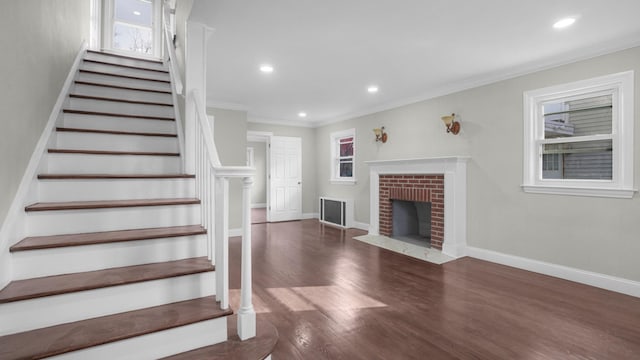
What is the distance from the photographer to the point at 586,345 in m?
2.05

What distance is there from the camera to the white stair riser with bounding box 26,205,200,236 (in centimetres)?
178

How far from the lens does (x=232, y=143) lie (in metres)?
5.64

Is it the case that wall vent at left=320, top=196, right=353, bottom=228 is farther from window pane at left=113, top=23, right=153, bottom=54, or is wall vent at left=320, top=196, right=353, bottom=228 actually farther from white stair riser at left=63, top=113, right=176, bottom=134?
window pane at left=113, top=23, right=153, bottom=54

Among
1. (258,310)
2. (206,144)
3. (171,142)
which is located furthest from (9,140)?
(258,310)

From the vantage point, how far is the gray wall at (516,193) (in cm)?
295

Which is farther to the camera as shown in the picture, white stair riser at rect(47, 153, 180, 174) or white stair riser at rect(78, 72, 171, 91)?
white stair riser at rect(78, 72, 171, 91)

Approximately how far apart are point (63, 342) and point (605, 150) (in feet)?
15.1

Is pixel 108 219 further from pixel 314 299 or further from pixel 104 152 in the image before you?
pixel 314 299

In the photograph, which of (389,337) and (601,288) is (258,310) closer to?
(389,337)

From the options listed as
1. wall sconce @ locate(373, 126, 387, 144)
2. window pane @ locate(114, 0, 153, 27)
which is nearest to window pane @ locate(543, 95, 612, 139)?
wall sconce @ locate(373, 126, 387, 144)

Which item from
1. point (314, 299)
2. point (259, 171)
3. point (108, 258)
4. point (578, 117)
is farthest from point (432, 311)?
point (259, 171)

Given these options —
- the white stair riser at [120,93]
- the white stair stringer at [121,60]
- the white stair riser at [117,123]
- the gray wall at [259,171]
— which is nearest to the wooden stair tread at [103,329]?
the white stair riser at [117,123]

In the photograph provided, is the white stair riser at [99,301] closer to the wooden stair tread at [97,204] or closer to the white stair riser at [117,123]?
the wooden stair tread at [97,204]

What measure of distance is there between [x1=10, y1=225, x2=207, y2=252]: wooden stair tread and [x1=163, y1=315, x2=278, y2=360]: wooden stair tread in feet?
2.22
